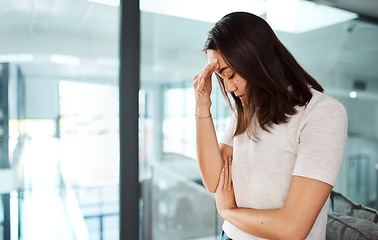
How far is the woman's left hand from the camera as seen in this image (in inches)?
43.6

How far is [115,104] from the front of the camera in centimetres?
172

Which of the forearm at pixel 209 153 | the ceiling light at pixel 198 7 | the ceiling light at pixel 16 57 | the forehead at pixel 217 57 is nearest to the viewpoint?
the forehead at pixel 217 57

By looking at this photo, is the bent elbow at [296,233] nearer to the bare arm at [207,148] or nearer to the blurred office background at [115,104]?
the bare arm at [207,148]

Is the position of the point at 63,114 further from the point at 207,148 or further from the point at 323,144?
the point at 323,144

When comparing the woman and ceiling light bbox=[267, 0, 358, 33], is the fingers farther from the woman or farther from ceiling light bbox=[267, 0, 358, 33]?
ceiling light bbox=[267, 0, 358, 33]

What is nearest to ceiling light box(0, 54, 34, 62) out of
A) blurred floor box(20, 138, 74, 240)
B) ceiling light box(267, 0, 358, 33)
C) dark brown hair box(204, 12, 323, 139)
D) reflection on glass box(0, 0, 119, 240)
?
reflection on glass box(0, 0, 119, 240)

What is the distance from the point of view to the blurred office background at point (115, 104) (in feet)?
5.04

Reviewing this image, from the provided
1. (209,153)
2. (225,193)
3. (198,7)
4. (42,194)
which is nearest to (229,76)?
(209,153)

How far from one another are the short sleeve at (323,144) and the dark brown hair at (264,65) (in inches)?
2.9

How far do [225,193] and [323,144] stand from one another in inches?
15.1

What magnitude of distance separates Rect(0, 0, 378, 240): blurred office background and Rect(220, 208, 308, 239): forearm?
881 millimetres

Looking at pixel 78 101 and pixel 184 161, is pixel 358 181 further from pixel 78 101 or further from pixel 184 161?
pixel 78 101

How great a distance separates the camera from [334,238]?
4.06 ft

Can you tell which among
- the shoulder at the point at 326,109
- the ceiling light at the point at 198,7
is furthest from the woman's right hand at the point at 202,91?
the ceiling light at the point at 198,7
